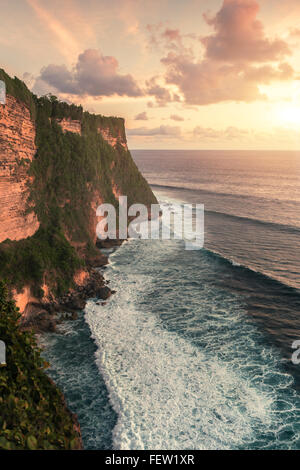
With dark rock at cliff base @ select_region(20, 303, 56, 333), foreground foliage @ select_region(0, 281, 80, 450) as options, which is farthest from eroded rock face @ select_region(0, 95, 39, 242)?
foreground foliage @ select_region(0, 281, 80, 450)

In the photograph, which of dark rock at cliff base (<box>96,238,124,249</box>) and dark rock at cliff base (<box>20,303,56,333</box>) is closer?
dark rock at cliff base (<box>20,303,56,333</box>)

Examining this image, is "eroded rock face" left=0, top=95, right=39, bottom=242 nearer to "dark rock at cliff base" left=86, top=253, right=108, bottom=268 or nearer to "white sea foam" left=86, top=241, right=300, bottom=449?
"dark rock at cliff base" left=86, top=253, right=108, bottom=268

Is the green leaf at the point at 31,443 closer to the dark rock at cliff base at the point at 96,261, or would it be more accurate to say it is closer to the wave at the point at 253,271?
the dark rock at cliff base at the point at 96,261

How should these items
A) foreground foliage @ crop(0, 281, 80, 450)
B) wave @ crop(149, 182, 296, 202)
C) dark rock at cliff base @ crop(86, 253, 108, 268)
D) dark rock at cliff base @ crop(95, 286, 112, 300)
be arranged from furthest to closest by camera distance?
1. wave @ crop(149, 182, 296, 202)
2. dark rock at cliff base @ crop(86, 253, 108, 268)
3. dark rock at cliff base @ crop(95, 286, 112, 300)
4. foreground foliage @ crop(0, 281, 80, 450)

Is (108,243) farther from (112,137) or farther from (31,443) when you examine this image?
(31,443)

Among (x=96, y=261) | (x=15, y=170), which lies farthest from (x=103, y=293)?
(x=15, y=170)

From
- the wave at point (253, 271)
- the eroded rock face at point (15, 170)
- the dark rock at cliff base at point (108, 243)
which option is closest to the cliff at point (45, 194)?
the eroded rock face at point (15, 170)

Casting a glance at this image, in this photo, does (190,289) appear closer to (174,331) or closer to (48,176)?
(174,331)
